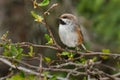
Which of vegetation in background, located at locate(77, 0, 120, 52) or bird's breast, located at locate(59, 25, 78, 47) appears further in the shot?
vegetation in background, located at locate(77, 0, 120, 52)

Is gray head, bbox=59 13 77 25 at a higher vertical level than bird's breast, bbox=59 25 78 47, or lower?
higher

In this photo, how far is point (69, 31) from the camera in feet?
14.7

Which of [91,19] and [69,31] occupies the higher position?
[91,19]

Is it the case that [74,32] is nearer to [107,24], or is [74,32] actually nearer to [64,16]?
[64,16]

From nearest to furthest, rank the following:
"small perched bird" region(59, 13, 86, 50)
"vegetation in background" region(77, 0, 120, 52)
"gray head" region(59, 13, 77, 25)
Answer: "gray head" region(59, 13, 77, 25)
"small perched bird" region(59, 13, 86, 50)
"vegetation in background" region(77, 0, 120, 52)

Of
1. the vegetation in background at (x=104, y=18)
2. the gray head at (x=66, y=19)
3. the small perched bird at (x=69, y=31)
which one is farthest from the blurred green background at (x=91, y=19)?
the gray head at (x=66, y=19)

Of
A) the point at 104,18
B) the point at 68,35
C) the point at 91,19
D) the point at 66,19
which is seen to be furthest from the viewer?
the point at 91,19

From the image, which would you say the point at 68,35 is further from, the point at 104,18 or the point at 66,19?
the point at 104,18

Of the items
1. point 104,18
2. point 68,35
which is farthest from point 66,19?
point 104,18

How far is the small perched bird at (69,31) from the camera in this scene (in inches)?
171

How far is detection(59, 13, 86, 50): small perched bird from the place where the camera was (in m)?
4.34

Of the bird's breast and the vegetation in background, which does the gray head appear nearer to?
the bird's breast

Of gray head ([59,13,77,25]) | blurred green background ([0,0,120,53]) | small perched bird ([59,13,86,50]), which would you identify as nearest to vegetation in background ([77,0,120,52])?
blurred green background ([0,0,120,53])

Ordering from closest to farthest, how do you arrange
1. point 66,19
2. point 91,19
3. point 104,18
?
point 66,19
point 104,18
point 91,19
